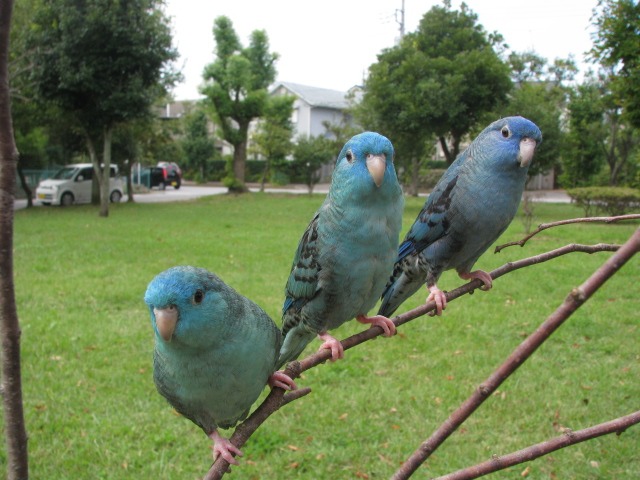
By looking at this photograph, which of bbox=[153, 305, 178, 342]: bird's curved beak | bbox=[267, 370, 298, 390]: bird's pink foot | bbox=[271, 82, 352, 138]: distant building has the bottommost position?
bbox=[267, 370, 298, 390]: bird's pink foot

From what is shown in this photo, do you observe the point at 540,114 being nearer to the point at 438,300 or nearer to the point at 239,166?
the point at 438,300

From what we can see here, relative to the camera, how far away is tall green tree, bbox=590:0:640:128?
359 inches

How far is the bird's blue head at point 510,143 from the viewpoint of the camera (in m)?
1.74

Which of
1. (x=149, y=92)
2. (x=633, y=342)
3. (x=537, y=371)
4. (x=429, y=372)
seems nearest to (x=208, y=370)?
(x=429, y=372)

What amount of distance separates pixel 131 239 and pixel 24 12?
7804 millimetres

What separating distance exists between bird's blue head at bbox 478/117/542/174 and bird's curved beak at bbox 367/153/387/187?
59 cm

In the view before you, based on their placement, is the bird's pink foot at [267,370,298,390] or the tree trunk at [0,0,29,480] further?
the bird's pink foot at [267,370,298,390]

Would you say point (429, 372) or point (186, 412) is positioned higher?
point (186, 412)

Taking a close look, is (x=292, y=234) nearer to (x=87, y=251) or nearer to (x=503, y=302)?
(x=87, y=251)

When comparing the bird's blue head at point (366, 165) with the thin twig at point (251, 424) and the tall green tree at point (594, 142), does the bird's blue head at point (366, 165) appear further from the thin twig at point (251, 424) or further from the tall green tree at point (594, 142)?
the tall green tree at point (594, 142)

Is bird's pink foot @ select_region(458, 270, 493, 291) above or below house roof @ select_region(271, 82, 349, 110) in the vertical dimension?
below

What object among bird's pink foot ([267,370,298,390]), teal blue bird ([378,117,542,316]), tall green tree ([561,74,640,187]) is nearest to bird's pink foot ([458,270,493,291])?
teal blue bird ([378,117,542,316])

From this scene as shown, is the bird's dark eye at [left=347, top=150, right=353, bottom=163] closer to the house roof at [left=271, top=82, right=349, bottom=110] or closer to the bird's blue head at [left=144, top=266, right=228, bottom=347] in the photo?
the bird's blue head at [left=144, top=266, right=228, bottom=347]

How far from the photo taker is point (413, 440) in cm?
380
